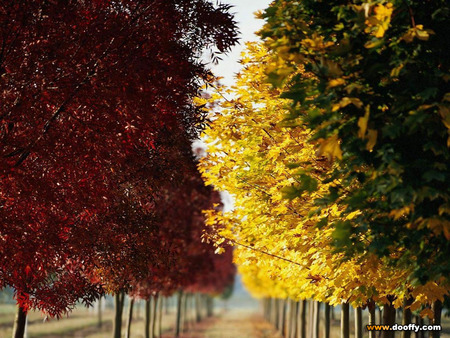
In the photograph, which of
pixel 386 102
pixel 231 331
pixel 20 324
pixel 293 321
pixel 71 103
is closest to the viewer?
pixel 386 102

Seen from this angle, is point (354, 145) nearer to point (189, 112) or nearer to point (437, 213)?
point (437, 213)

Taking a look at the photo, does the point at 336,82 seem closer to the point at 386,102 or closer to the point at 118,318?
the point at 386,102

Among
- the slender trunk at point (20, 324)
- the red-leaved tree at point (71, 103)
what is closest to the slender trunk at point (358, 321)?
the red-leaved tree at point (71, 103)

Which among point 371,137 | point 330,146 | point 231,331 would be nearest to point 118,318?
point 330,146

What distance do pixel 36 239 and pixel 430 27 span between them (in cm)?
565

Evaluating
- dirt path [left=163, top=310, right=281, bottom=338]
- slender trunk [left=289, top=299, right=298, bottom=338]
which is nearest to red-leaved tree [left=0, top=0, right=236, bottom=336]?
slender trunk [left=289, top=299, right=298, bottom=338]

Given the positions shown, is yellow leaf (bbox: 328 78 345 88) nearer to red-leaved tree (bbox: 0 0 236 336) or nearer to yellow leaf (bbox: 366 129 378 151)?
yellow leaf (bbox: 366 129 378 151)

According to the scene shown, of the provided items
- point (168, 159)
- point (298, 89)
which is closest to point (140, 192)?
point (168, 159)

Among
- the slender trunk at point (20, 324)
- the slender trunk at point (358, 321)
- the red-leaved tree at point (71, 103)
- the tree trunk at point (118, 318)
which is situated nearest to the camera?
the red-leaved tree at point (71, 103)

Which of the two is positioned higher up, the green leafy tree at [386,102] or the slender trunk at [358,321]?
the green leafy tree at [386,102]

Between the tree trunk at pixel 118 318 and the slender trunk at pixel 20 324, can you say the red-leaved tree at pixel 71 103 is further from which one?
the tree trunk at pixel 118 318

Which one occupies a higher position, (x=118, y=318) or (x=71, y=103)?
(x=71, y=103)

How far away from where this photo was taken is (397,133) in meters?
4.55

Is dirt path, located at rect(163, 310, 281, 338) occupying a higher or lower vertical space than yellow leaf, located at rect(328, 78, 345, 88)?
lower
